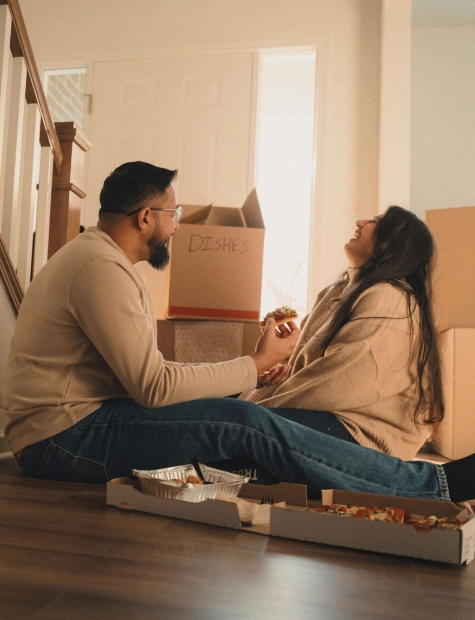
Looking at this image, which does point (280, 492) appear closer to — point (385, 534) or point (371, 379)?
point (385, 534)

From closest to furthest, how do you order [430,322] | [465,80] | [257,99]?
[430,322] → [257,99] → [465,80]

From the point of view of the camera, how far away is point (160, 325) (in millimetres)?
3113

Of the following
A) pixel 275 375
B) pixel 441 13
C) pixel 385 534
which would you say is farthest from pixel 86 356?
pixel 441 13

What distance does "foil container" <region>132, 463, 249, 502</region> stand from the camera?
4.69ft

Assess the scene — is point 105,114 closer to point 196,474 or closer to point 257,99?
point 257,99

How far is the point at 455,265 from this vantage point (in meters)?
3.21

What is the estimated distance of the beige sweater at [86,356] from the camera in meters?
1.58

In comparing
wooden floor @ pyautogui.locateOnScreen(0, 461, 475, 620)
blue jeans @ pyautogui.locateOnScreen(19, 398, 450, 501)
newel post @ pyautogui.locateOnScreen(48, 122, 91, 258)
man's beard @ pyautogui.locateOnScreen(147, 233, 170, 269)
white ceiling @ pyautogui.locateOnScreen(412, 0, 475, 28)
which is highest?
white ceiling @ pyautogui.locateOnScreen(412, 0, 475, 28)

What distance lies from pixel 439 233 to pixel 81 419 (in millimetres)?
2194

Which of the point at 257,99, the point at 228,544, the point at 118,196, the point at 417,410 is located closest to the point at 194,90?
the point at 257,99

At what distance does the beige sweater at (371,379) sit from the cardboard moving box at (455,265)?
1.34 metres

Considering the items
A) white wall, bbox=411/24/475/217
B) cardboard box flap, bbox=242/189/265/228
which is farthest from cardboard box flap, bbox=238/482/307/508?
white wall, bbox=411/24/475/217

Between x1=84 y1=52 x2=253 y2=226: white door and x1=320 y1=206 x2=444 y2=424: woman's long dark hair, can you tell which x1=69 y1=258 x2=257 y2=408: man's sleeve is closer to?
x1=320 y1=206 x2=444 y2=424: woman's long dark hair

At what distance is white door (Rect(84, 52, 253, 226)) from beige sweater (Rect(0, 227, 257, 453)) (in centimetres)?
282
